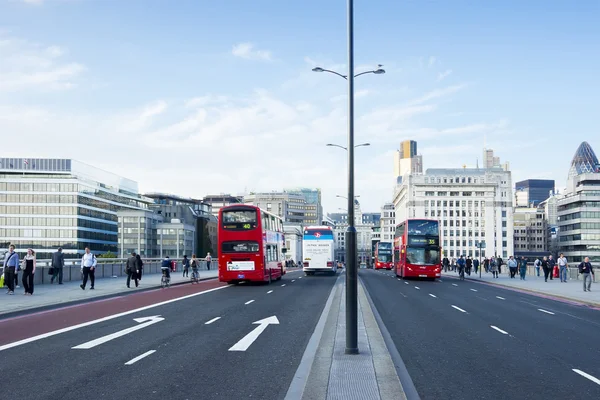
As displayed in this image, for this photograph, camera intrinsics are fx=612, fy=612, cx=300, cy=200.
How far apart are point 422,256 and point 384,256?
155 feet

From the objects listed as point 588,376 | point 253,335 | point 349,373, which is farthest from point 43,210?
point 588,376

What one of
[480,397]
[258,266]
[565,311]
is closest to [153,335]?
[480,397]

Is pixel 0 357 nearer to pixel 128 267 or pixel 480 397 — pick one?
pixel 480 397

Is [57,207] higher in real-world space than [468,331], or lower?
higher

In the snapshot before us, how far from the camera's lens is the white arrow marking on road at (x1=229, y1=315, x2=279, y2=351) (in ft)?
39.9

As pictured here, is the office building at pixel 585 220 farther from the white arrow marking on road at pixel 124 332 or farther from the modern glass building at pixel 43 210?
the white arrow marking on road at pixel 124 332

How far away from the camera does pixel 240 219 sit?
1318 inches

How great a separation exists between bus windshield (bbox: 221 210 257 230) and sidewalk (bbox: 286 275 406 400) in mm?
19949

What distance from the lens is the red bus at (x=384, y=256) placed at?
88550mm

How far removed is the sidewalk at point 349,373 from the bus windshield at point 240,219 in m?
19.9

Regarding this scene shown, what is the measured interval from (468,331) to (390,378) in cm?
713

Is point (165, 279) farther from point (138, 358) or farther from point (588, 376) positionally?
point (588, 376)

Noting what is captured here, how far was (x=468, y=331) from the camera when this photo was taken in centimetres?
1530

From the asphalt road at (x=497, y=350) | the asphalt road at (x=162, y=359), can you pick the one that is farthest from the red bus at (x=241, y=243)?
the asphalt road at (x=162, y=359)
